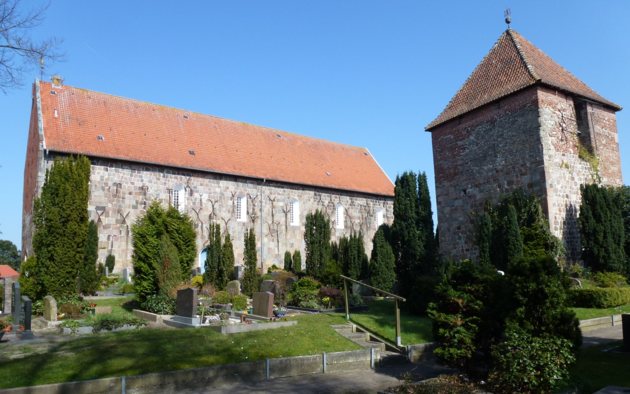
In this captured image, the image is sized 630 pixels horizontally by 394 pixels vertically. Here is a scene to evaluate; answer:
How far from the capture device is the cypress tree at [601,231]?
1593 cm

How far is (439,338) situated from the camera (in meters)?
7.71

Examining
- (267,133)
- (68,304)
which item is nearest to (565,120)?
(68,304)

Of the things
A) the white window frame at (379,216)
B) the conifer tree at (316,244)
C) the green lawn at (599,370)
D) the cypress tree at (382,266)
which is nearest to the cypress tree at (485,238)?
the cypress tree at (382,266)

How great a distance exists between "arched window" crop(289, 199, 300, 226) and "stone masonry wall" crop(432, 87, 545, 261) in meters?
13.3

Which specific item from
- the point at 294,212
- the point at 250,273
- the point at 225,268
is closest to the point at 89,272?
the point at 225,268

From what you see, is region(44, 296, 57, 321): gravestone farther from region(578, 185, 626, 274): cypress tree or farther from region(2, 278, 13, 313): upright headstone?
region(578, 185, 626, 274): cypress tree

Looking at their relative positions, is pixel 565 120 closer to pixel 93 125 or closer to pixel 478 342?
pixel 478 342

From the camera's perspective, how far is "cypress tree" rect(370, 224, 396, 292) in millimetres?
17250

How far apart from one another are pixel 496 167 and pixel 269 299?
9653 millimetres

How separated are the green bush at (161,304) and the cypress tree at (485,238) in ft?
30.9

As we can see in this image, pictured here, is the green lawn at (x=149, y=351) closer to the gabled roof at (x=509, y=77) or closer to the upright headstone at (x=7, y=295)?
the upright headstone at (x=7, y=295)

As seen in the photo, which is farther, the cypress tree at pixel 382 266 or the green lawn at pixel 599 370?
the cypress tree at pixel 382 266

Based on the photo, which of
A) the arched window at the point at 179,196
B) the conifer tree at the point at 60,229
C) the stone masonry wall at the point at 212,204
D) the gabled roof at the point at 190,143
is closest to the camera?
the conifer tree at the point at 60,229

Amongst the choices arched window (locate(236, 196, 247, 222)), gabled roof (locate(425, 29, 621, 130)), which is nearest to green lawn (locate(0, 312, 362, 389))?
gabled roof (locate(425, 29, 621, 130))
